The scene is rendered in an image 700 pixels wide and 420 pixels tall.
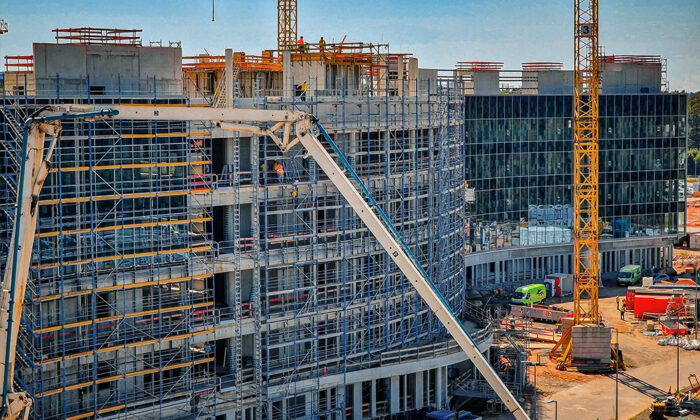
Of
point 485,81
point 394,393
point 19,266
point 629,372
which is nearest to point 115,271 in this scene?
point 19,266

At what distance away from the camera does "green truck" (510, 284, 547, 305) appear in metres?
96.6

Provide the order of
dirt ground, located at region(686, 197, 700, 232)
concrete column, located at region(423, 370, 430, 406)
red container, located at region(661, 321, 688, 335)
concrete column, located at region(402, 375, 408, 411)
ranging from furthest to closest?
1. dirt ground, located at region(686, 197, 700, 232)
2. red container, located at region(661, 321, 688, 335)
3. concrete column, located at region(423, 370, 430, 406)
4. concrete column, located at region(402, 375, 408, 411)

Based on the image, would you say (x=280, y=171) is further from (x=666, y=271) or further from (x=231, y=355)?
(x=666, y=271)

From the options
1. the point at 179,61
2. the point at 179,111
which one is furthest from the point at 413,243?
the point at 179,111

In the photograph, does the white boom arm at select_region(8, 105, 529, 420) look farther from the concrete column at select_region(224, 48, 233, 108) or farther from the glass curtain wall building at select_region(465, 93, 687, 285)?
the glass curtain wall building at select_region(465, 93, 687, 285)

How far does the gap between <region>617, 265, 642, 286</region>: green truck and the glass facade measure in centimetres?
527

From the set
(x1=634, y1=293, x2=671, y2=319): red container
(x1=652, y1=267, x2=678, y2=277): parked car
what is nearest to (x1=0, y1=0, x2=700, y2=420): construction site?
(x1=634, y1=293, x2=671, y2=319): red container

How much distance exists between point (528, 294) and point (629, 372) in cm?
2045

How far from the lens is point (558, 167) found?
354ft

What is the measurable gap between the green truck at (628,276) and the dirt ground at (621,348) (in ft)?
18.9

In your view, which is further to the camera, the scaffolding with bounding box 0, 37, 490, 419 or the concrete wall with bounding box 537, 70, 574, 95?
the concrete wall with bounding box 537, 70, 574, 95

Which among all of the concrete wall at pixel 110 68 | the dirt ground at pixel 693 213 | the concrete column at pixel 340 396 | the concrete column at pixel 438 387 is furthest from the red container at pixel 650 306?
the dirt ground at pixel 693 213

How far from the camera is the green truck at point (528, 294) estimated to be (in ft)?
317

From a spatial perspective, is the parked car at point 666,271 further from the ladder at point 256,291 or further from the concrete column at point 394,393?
the ladder at point 256,291
